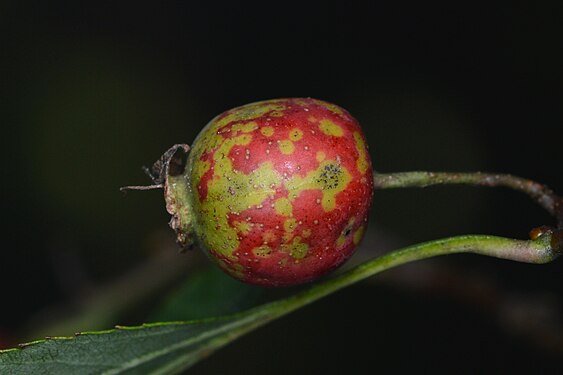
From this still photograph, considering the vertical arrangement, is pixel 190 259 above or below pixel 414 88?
below

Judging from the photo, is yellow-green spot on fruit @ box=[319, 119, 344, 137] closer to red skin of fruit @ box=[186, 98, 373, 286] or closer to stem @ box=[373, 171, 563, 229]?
red skin of fruit @ box=[186, 98, 373, 286]

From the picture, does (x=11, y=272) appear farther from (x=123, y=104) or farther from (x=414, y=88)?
(x=414, y=88)

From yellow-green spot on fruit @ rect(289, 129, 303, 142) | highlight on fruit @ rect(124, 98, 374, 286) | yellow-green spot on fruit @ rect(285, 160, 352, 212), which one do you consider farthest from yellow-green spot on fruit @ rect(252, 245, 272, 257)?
yellow-green spot on fruit @ rect(289, 129, 303, 142)

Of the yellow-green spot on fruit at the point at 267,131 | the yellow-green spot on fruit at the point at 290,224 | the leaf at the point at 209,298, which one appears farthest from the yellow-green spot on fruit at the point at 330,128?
the leaf at the point at 209,298

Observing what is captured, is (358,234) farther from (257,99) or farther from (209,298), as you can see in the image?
(257,99)

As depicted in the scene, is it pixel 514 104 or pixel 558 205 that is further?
pixel 514 104

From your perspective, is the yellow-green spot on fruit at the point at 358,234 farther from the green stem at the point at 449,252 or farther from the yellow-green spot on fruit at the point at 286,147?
the yellow-green spot on fruit at the point at 286,147

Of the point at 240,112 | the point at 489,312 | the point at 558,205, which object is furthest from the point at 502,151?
the point at 240,112
